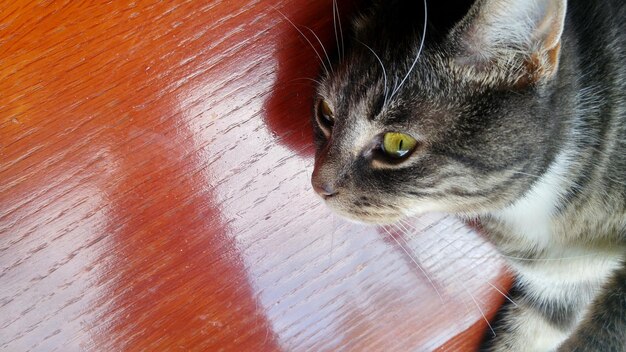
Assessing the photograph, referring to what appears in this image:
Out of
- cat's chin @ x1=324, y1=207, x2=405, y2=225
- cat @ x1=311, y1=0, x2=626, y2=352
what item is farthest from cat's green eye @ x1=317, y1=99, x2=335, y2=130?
cat's chin @ x1=324, y1=207, x2=405, y2=225

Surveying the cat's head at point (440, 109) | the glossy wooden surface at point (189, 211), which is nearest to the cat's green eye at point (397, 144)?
the cat's head at point (440, 109)

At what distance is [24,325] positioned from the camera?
894 millimetres

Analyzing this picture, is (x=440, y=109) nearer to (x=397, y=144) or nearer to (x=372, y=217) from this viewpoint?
(x=397, y=144)

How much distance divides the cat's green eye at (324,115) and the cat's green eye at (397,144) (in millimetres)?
99

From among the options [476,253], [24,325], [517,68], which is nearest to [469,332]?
[476,253]

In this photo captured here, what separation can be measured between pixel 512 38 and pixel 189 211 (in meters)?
0.53

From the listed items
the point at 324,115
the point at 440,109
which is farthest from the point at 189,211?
the point at 440,109

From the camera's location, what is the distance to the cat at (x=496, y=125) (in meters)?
0.61

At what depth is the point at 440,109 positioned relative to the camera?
638mm

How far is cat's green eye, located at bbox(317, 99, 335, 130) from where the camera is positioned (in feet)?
2.49

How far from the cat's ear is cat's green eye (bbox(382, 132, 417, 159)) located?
10cm

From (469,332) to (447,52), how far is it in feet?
1.98

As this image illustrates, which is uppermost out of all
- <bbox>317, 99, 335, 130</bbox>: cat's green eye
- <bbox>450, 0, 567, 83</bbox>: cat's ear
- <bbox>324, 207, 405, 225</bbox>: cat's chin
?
<bbox>450, 0, 567, 83</bbox>: cat's ear

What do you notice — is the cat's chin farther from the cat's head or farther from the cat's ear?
the cat's ear
